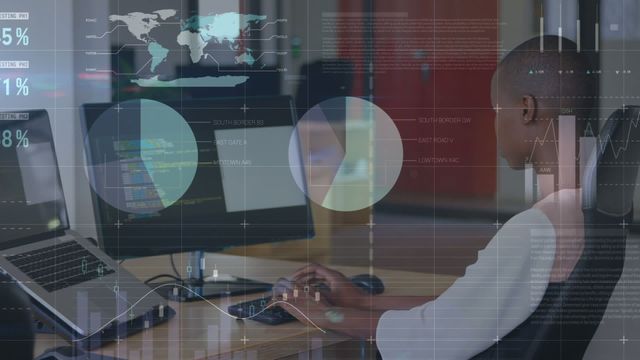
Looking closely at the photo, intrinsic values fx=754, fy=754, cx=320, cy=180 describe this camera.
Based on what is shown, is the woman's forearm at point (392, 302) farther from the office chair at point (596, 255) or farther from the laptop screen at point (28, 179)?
the laptop screen at point (28, 179)

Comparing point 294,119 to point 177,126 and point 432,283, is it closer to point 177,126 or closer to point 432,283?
point 177,126

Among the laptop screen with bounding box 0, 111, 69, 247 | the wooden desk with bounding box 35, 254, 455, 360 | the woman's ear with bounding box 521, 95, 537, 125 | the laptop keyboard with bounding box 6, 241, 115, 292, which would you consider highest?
the woman's ear with bounding box 521, 95, 537, 125

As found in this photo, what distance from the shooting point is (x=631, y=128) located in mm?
2432

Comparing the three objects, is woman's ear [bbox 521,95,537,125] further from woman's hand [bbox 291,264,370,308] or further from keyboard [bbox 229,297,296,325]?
keyboard [bbox 229,297,296,325]

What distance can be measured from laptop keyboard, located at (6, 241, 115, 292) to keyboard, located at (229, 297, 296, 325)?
1.39 feet

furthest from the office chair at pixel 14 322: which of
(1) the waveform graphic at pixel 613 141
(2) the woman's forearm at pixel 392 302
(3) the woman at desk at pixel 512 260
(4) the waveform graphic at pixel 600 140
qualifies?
(1) the waveform graphic at pixel 613 141

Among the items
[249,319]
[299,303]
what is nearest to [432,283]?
[299,303]

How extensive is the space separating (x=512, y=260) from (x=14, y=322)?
163 cm

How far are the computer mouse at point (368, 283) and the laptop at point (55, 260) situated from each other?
0.61 meters

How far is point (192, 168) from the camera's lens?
239cm

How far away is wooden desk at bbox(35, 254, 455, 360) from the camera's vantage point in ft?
7.83
